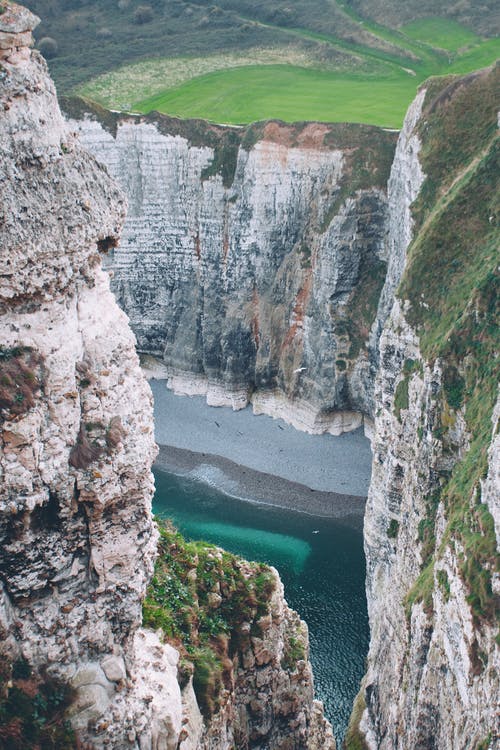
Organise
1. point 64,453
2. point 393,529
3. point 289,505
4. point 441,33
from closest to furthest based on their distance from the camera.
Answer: point 64,453 < point 393,529 < point 289,505 < point 441,33

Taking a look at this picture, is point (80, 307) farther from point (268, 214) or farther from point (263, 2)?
point (263, 2)

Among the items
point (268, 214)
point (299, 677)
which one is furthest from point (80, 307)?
point (268, 214)

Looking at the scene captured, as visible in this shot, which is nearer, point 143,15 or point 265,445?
point 265,445

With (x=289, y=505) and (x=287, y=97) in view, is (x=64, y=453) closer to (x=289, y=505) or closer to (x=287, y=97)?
(x=289, y=505)

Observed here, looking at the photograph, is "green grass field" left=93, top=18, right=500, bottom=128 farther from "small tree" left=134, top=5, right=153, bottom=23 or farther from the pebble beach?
the pebble beach

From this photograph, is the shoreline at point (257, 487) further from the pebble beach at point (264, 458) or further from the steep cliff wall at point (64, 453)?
the steep cliff wall at point (64, 453)

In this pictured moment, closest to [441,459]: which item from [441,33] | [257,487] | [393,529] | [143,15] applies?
[393,529]
